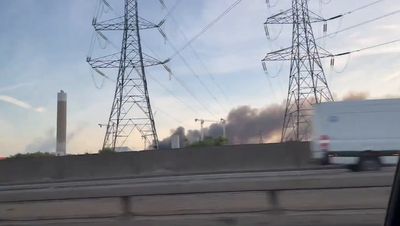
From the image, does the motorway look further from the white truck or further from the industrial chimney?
the industrial chimney

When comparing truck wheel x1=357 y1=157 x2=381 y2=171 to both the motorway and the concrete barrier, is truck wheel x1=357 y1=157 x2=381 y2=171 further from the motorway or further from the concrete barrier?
the motorway

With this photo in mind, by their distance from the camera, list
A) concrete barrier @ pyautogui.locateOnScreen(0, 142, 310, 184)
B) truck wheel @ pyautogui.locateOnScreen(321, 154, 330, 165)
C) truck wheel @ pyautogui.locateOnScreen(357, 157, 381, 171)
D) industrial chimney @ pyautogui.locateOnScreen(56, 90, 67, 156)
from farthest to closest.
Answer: industrial chimney @ pyautogui.locateOnScreen(56, 90, 67, 156), concrete barrier @ pyautogui.locateOnScreen(0, 142, 310, 184), truck wheel @ pyautogui.locateOnScreen(321, 154, 330, 165), truck wheel @ pyautogui.locateOnScreen(357, 157, 381, 171)

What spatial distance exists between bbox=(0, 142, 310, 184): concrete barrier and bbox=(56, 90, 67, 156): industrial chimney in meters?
45.0

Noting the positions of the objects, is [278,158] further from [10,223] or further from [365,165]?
[10,223]

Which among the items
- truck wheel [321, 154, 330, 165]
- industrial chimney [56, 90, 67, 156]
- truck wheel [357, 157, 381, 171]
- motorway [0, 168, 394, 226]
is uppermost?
industrial chimney [56, 90, 67, 156]

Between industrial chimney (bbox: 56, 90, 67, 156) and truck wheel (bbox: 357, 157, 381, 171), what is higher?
industrial chimney (bbox: 56, 90, 67, 156)

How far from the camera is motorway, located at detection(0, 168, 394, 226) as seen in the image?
844cm

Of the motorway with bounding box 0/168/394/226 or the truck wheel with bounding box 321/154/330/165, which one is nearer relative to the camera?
the motorway with bounding box 0/168/394/226

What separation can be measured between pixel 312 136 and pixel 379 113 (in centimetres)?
277

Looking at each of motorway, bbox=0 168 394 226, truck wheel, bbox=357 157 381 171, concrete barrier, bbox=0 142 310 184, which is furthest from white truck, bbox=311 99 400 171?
motorway, bbox=0 168 394 226

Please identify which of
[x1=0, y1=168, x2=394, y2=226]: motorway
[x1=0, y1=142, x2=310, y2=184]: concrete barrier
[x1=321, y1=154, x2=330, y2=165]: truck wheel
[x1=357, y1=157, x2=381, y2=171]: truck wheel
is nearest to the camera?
[x1=0, y1=168, x2=394, y2=226]: motorway

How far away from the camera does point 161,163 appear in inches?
1102

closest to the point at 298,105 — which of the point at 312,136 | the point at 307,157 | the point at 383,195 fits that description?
the point at 307,157

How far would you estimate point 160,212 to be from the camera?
9.35m
